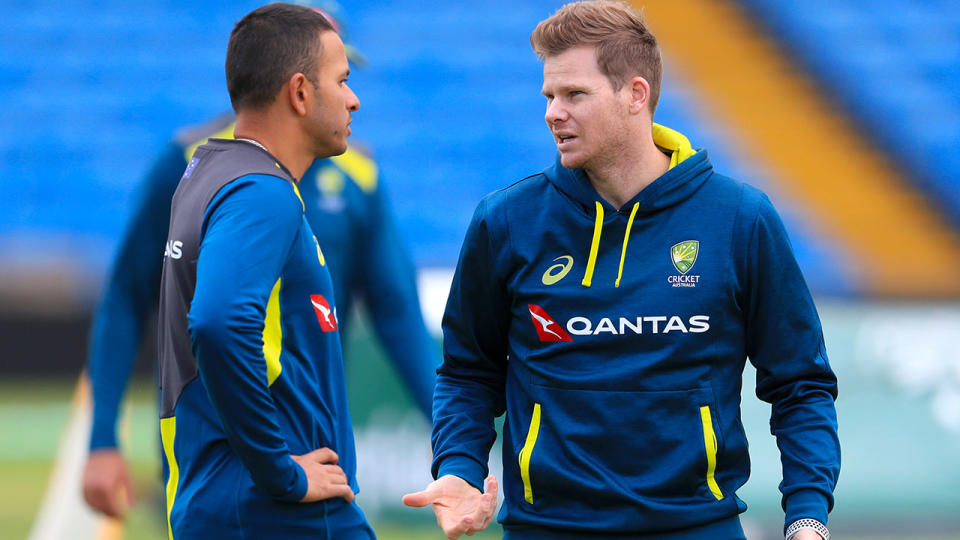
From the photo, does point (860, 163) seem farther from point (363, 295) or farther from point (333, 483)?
point (333, 483)

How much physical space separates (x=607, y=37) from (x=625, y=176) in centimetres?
27

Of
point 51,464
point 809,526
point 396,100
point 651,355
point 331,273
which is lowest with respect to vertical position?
point 809,526

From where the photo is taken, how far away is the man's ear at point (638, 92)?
7.98 feet

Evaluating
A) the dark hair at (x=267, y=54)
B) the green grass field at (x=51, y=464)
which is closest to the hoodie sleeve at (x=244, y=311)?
the dark hair at (x=267, y=54)

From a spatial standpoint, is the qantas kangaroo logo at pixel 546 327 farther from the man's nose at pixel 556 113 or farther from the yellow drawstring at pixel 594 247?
the man's nose at pixel 556 113

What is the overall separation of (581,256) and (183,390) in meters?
0.86

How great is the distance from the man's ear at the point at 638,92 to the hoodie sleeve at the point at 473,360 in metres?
0.35

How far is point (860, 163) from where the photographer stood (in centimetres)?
1069

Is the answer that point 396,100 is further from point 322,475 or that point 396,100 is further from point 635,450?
point 635,450

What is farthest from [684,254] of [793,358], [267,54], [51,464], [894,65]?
[894,65]

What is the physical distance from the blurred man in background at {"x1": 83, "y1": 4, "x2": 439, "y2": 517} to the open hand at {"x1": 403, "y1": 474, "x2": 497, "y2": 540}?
45.5 inches

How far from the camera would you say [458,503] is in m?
2.39

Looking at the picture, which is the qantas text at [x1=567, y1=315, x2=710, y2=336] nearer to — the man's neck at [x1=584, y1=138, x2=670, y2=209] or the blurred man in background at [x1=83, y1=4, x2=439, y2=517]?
the man's neck at [x1=584, y1=138, x2=670, y2=209]

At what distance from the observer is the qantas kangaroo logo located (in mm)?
2389
